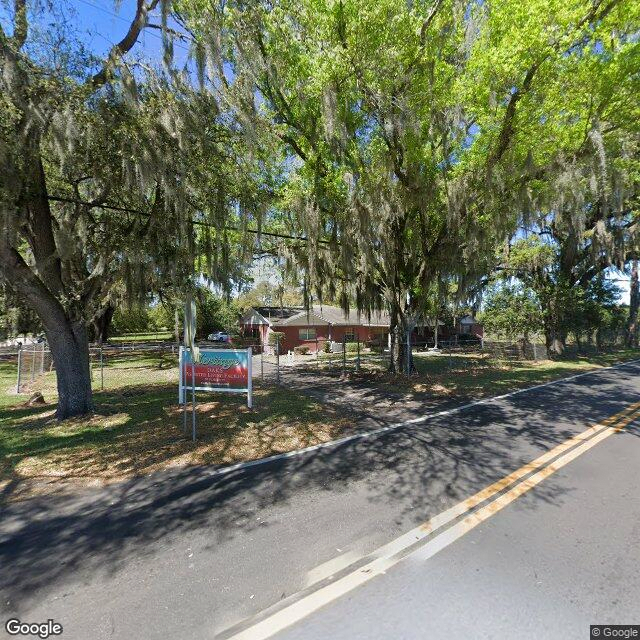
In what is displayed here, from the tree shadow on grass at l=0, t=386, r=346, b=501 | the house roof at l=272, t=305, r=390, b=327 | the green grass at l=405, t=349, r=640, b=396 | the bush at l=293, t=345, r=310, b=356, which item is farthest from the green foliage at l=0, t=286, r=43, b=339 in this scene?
the green grass at l=405, t=349, r=640, b=396

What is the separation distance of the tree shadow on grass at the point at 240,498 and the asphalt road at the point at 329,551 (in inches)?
0.9

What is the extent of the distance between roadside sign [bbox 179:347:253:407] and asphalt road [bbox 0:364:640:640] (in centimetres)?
275

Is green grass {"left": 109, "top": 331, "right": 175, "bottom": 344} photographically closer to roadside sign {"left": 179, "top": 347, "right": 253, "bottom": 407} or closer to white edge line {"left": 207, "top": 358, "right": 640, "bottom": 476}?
roadside sign {"left": 179, "top": 347, "right": 253, "bottom": 407}

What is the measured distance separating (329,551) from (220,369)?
17.1ft

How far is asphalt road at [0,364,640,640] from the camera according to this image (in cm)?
262

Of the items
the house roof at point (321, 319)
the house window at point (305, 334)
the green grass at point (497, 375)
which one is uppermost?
the house roof at point (321, 319)

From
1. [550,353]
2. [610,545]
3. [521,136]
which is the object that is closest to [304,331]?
[550,353]

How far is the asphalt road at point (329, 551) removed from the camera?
2615 millimetres

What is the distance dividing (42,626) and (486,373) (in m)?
15.4

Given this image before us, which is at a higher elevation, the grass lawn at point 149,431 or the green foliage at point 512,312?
the green foliage at point 512,312

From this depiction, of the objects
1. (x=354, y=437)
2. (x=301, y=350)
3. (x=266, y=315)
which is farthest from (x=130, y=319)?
(x=354, y=437)

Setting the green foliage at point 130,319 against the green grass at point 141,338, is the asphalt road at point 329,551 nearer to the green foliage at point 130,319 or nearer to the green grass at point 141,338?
the green foliage at point 130,319

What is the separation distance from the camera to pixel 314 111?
33.9 feet
